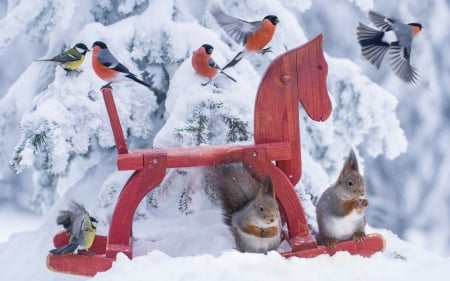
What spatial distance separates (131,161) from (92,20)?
5.87 ft

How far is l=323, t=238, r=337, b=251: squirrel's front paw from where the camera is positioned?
7.70 ft

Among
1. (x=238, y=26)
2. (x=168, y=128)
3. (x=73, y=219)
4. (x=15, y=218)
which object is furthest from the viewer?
(x=15, y=218)

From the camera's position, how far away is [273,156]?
2.35 m

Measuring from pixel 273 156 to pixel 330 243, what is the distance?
0.40m

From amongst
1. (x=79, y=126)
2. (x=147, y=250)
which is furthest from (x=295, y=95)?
(x=79, y=126)

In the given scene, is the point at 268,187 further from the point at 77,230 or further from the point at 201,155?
the point at 77,230

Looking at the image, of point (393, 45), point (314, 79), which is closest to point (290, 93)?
point (314, 79)

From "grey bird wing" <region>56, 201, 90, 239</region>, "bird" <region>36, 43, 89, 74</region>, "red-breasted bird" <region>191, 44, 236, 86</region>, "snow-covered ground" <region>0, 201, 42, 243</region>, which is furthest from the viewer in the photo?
"snow-covered ground" <region>0, 201, 42, 243</region>

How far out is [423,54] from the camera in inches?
193

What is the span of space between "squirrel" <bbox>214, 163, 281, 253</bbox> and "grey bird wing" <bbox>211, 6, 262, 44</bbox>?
705mm

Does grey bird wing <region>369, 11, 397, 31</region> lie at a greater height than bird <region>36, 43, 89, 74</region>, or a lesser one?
greater

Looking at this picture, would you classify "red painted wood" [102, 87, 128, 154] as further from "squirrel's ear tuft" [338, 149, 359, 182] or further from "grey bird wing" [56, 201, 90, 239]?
"squirrel's ear tuft" [338, 149, 359, 182]

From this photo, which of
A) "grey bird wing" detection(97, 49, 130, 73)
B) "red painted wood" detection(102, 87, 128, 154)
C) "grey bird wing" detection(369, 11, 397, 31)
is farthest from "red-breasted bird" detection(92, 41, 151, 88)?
"grey bird wing" detection(369, 11, 397, 31)

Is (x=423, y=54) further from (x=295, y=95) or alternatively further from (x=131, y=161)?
(x=131, y=161)
